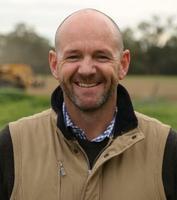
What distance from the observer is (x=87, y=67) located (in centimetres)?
268

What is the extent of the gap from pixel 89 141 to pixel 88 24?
50cm

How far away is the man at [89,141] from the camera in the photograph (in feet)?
8.73

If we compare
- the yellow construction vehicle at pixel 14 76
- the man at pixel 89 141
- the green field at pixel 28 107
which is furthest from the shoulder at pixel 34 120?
the yellow construction vehicle at pixel 14 76

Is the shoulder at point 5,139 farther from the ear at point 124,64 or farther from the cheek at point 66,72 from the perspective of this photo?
the ear at point 124,64

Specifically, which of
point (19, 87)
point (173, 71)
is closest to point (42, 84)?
point (19, 87)

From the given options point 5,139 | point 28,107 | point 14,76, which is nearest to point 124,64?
point 5,139

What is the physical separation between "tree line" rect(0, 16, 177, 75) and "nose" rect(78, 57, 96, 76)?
58784mm

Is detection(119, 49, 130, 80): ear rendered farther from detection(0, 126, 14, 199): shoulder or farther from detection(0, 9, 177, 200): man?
detection(0, 126, 14, 199): shoulder

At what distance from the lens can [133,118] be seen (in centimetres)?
281

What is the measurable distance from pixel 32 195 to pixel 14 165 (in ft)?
0.50

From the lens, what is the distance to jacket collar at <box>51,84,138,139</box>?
2752 millimetres

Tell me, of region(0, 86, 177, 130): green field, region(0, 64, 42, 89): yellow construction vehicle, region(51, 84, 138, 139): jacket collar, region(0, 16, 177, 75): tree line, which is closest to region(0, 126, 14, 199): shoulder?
region(51, 84, 138, 139): jacket collar

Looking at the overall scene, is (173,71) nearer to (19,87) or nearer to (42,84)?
(42,84)

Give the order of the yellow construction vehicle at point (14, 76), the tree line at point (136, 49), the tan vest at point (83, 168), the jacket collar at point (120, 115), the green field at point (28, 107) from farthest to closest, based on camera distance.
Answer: the tree line at point (136, 49) < the yellow construction vehicle at point (14, 76) < the green field at point (28, 107) < the jacket collar at point (120, 115) < the tan vest at point (83, 168)
